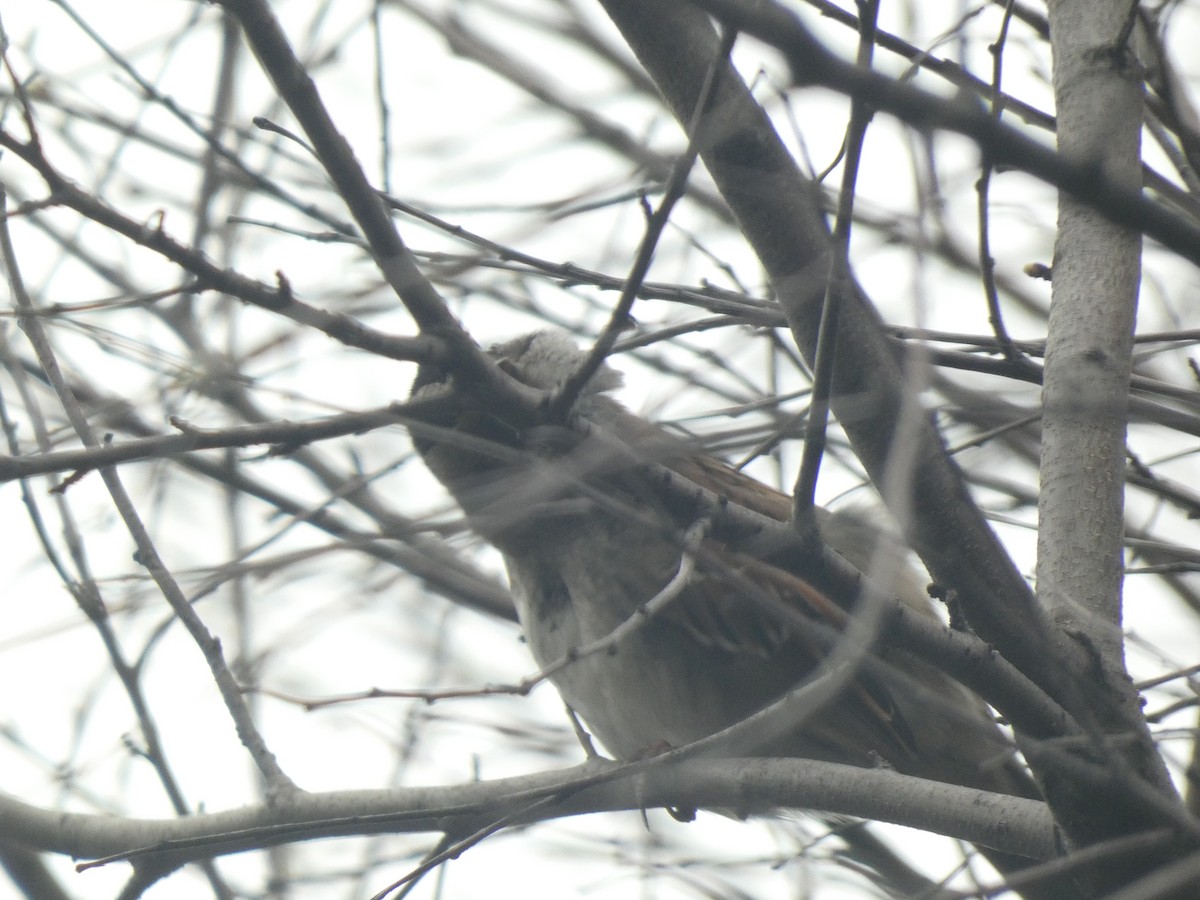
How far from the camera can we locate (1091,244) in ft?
11.5

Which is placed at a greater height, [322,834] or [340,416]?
[340,416]

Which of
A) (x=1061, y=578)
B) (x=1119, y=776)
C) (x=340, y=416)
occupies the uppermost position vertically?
(x=340, y=416)

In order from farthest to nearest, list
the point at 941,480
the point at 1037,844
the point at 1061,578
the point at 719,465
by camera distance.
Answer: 1. the point at 719,465
2. the point at 1061,578
3. the point at 1037,844
4. the point at 941,480

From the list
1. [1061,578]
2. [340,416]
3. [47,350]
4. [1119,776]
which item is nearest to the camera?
[1119,776]

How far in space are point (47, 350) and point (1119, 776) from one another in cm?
280

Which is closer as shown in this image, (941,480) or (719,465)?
(941,480)

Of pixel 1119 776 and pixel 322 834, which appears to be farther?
pixel 322 834

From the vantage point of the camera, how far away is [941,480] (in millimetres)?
2674

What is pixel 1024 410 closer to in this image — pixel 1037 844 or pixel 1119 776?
pixel 1119 776

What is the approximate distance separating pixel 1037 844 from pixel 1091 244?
5.36 feet

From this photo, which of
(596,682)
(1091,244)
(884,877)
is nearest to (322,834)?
(596,682)

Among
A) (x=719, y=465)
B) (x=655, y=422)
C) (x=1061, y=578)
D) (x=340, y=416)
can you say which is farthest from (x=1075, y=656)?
(x=719, y=465)

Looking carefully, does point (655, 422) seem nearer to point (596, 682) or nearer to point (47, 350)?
point (596, 682)

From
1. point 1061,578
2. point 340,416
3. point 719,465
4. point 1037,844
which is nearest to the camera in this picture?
point 340,416
